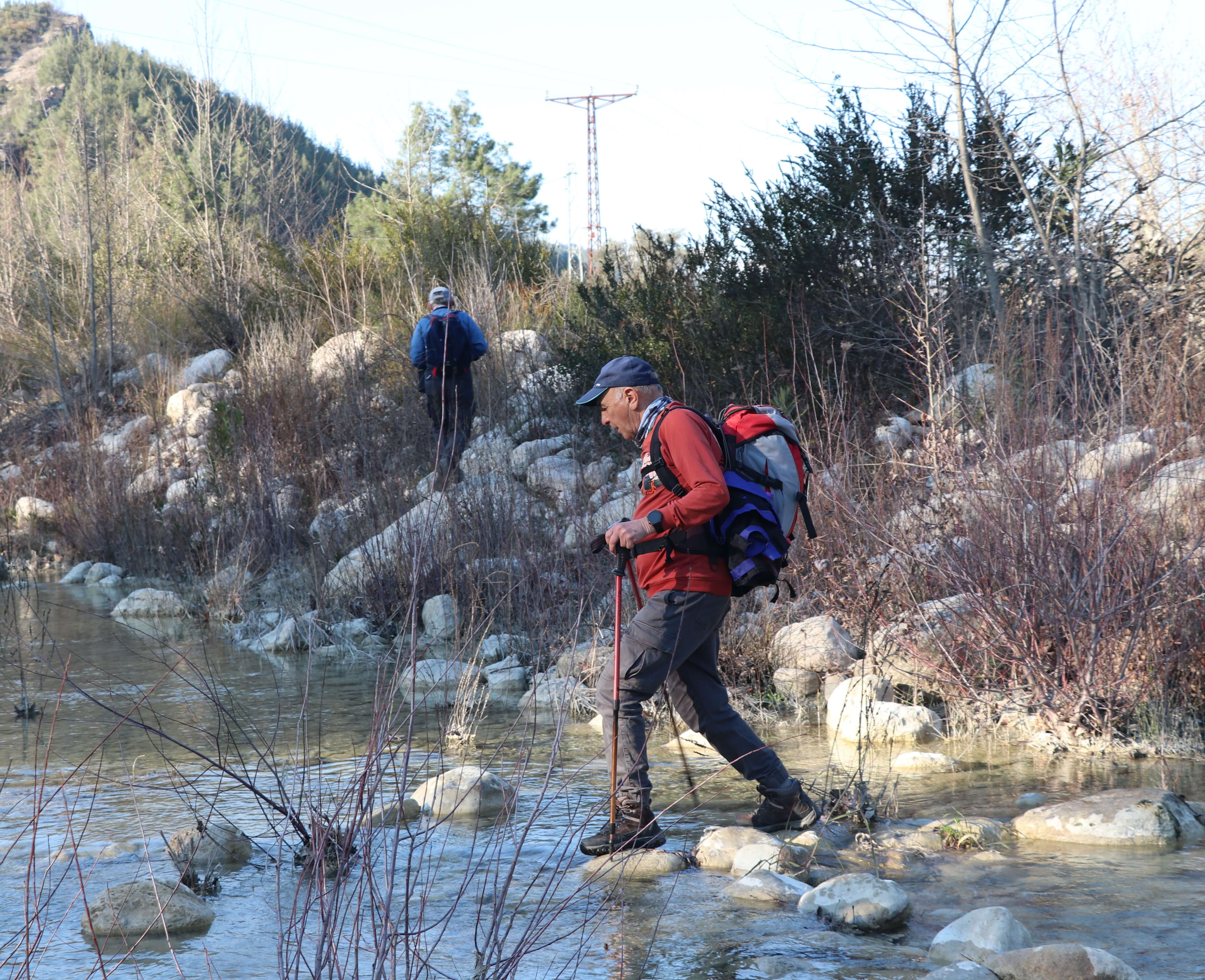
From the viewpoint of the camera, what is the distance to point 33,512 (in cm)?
1477

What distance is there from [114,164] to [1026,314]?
70.1 ft

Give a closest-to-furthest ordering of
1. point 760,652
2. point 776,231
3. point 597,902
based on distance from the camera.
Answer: point 597,902, point 760,652, point 776,231

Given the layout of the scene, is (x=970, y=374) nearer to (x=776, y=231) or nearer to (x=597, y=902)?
(x=776, y=231)

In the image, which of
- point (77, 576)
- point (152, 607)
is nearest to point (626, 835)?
point (152, 607)

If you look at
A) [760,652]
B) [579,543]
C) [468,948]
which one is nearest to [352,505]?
[579,543]

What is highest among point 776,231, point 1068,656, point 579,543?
point 776,231

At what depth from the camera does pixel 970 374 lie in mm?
10070

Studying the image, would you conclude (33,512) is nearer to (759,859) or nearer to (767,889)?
(759,859)

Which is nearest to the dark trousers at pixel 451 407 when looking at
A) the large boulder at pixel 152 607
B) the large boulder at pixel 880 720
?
the large boulder at pixel 152 607

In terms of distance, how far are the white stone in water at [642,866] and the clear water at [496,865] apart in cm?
6

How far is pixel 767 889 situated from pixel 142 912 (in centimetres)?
202

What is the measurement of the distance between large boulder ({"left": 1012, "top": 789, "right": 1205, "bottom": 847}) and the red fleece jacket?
152cm

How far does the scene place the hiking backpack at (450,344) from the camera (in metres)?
10.3

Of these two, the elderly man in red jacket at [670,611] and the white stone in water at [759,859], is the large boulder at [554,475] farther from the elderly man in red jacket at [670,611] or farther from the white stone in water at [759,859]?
the white stone in water at [759,859]
